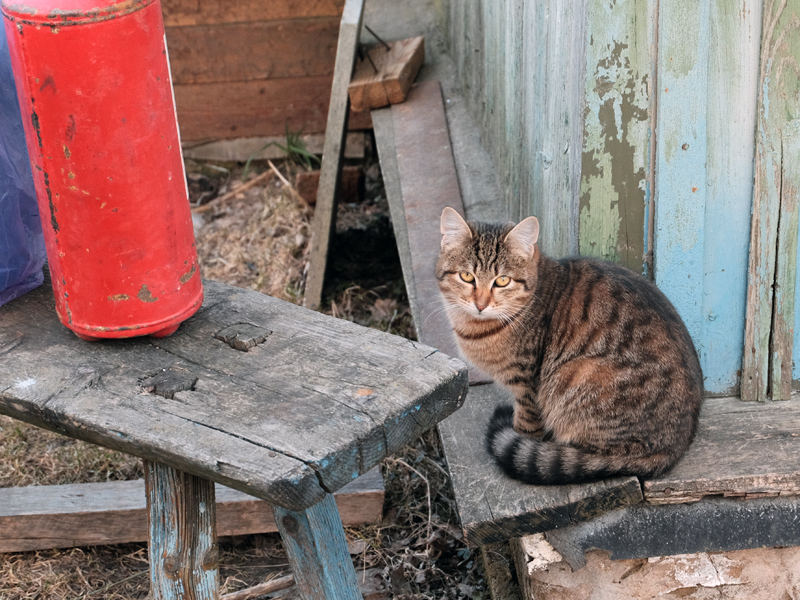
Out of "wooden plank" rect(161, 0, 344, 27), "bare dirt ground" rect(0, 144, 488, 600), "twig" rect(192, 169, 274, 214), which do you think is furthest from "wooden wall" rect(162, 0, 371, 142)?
"bare dirt ground" rect(0, 144, 488, 600)

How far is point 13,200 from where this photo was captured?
207 cm

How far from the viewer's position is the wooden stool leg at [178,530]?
1.85 meters

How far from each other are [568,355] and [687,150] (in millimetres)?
691

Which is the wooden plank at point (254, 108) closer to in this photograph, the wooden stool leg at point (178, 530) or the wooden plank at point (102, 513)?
the wooden plank at point (102, 513)

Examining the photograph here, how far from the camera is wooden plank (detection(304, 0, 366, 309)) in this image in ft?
14.2

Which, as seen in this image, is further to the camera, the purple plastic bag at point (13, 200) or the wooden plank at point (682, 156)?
the wooden plank at point (682, 156)

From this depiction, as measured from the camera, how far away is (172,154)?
1829 millimetres

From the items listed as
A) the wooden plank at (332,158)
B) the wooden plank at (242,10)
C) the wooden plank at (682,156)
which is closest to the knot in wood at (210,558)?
the wooden plank at (682,156)

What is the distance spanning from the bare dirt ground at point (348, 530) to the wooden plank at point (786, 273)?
1213 mm

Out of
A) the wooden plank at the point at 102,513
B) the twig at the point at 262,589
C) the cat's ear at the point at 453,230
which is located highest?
the cat's ear at the point at 453,230

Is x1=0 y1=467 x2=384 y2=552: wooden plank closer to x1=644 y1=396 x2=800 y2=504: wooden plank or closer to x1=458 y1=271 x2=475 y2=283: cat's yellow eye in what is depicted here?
x1=458 y1=271 x2=475 y2=283: cat's yellow eye

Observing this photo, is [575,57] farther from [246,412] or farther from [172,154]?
[246,412]

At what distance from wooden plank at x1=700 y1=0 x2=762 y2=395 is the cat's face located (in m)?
0.54

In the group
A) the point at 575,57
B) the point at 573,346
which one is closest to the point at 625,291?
the point at 573,346
